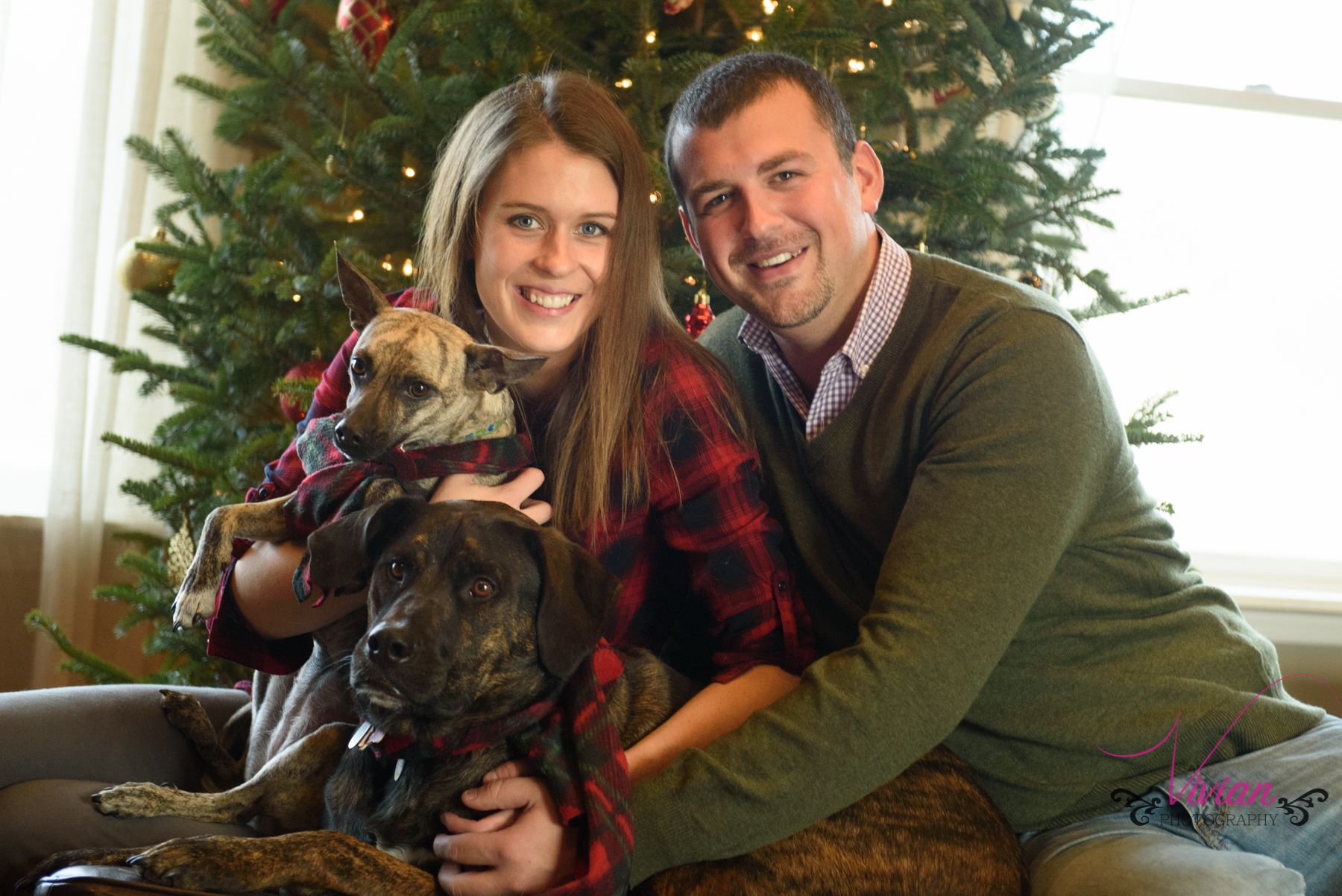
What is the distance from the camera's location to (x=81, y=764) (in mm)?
1871

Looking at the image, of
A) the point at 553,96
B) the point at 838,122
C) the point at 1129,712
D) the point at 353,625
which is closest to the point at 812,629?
the point at 1129,712

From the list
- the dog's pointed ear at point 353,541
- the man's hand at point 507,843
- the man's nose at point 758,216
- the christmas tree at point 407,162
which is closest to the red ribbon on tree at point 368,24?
the christmas tree at point 407,162

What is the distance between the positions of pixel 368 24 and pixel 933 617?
2501 mm

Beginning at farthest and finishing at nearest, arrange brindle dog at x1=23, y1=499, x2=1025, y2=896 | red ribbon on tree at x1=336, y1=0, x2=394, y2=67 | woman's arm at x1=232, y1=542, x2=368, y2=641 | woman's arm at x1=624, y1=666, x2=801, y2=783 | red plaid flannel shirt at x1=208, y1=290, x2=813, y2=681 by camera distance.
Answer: red ribbon on tree at x1=336, y1=0, x2=394, y2=67 < red plaid flannel shirt at x1=208, y1=290, x2=813, y2=681 < woman's arm at x1=232, y1=542, x2=368, y2=641 < woman's arm at x1=624, y1=666, x2=801, y2=783 < brindle dog at x1=23, y1=499, x2=1025, y2=896

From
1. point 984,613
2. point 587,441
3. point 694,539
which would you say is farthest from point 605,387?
point 984,613

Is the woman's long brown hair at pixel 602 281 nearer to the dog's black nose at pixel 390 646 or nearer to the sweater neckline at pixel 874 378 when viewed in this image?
the sweater neckline at pixel 874 378

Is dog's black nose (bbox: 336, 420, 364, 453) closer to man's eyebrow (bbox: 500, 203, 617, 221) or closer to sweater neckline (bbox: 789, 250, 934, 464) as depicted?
man's eyebrow (bbox: 500, 203, 617, 221)

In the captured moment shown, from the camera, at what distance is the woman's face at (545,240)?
2033mm

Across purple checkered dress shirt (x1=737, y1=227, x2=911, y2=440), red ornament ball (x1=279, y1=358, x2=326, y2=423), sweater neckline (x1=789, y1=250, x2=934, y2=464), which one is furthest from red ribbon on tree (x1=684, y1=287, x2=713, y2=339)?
red ornament ball (x1=279, y1=358, x2=326, y2=423)

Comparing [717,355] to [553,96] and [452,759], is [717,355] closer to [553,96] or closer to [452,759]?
[553,96]

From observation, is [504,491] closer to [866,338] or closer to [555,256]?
[555,256]

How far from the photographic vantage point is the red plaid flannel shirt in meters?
2.01

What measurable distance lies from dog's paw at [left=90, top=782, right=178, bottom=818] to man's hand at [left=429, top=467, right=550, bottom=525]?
Answer: 668 mm

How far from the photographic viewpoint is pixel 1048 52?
9.70 ft
